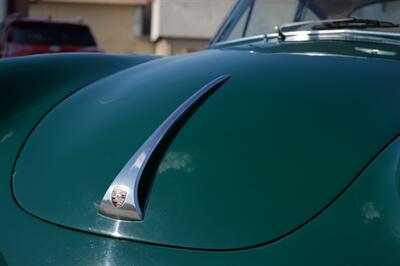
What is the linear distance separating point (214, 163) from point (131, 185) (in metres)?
0.22

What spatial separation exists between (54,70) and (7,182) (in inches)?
26.5

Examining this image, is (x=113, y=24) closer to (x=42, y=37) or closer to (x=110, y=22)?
(x=110, y=22)

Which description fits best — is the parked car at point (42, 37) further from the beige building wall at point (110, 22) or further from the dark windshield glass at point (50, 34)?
the beige building wall at point (110, 22)

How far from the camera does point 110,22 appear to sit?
24.2 metres

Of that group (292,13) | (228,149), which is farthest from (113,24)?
(228,149)

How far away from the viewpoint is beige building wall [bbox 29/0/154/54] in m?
23.9

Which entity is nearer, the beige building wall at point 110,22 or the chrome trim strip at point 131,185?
the chrome trim strip at point 131,185

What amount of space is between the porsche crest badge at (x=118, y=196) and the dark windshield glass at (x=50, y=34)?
27.3 feet

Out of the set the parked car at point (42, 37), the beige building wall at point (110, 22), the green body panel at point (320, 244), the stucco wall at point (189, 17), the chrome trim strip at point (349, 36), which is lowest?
the beige building wall at point (110, 22)

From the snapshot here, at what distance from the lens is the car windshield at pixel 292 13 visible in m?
2.60

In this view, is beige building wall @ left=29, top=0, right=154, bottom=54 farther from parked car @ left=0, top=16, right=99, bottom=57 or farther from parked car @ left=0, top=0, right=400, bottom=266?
parked car @ left=0, top=0, right=400, bottom=266

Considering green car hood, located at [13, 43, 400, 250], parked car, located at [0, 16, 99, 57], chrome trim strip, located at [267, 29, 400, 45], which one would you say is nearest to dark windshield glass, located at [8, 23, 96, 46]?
parked car, located at [0, 16, 99, 57]

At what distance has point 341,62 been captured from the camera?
6.44 feet

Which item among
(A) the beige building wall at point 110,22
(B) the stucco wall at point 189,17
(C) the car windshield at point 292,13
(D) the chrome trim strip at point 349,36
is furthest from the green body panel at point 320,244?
(A) the beige building wall at point 110,22
